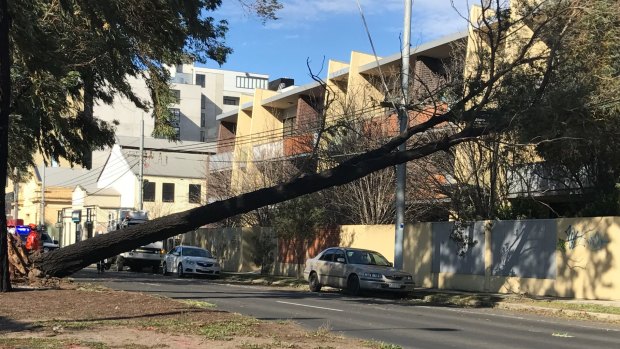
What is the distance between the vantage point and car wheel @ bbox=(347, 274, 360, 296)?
21578 millimetres

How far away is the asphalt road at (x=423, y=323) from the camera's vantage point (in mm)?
11562

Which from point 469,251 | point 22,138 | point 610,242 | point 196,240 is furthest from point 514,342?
point 196,240

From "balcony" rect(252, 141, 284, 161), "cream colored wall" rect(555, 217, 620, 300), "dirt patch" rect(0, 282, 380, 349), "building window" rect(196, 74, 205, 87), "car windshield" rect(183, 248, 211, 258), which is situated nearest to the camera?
"dirt patch" rect(0, 282, 380, 349)

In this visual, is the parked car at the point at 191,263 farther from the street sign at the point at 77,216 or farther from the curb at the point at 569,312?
the street sign at the point at 77,216

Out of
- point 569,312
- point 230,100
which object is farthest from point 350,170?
point 230,100

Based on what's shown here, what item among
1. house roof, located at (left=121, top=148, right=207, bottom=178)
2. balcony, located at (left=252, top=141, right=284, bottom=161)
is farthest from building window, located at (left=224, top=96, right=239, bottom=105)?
balcony, located at (left=252, top=141, right=284, bottom=161)

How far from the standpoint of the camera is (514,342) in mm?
11523

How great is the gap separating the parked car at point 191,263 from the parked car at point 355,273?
8104 mm

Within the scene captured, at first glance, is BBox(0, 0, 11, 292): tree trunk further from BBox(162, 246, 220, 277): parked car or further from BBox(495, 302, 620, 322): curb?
BBox(162, 246, 220, 277): parked car

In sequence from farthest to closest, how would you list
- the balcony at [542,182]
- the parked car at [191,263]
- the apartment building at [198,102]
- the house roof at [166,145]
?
the apartment building at [198,102]
the house roof at [166,145]
the parked car at [191,263]
the balcony at [542,182]

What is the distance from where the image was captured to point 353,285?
21.8m

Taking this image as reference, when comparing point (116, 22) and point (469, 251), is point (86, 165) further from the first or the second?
point (469, 251)

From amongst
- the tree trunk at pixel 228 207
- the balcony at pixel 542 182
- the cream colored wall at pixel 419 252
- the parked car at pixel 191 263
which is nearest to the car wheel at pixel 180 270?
the parked car at pixel 191 263

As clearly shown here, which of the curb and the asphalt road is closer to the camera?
the asphalt road
